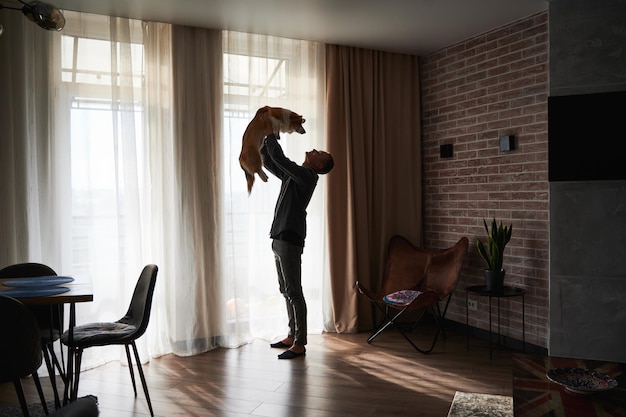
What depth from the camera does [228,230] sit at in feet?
14.7

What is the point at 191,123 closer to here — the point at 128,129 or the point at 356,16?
the point at 128,129

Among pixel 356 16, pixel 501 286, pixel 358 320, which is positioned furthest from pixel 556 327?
pixel 356 16

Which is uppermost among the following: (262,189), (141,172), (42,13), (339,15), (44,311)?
(339,15)

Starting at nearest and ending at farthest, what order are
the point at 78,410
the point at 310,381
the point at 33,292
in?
the point at 78,410, the point at 33,292, the point at 310,381

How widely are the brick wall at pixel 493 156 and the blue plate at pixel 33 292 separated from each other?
3.22 meters

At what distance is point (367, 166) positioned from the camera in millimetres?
5023

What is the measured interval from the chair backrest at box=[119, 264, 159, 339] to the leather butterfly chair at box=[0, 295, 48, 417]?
2.06 ft

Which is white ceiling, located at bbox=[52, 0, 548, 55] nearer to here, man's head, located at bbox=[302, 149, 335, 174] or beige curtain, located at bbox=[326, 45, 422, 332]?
beige curtain, located at bbox=[326, 45, 422, 332]

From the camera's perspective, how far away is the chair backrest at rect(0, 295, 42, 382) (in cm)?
233

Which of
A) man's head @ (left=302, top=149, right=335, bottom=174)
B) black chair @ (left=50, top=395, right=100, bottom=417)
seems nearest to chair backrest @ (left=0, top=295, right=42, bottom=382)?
black chair @ (left=50, top=395, right=100, bottom=417)

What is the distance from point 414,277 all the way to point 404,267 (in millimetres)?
126

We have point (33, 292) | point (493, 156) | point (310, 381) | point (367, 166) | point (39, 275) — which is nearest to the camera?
point (33, 292)

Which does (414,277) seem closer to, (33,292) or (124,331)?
(124,331)

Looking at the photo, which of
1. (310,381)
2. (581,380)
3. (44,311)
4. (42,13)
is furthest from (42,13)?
(581,380)
